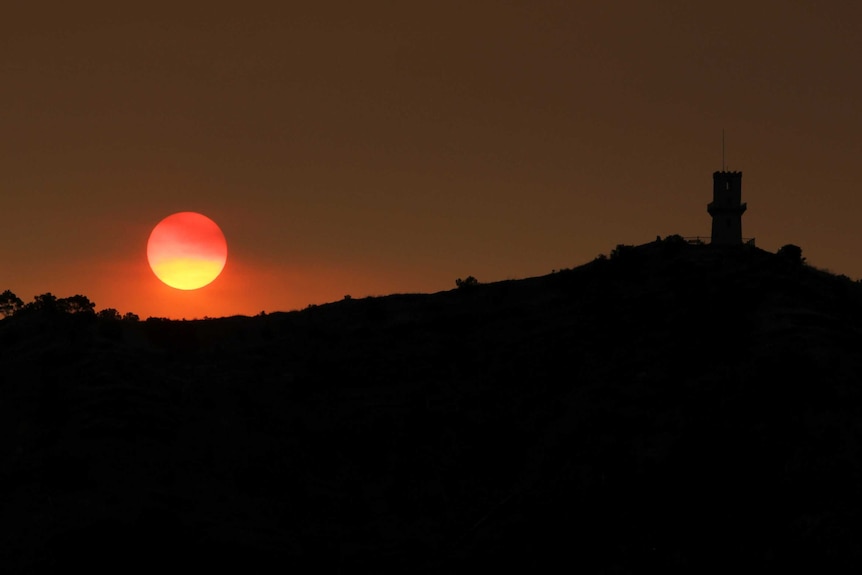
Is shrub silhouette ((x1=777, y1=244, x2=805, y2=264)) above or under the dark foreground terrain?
above

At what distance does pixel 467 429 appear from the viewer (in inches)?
3391

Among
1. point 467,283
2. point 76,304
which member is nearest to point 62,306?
point 76,304

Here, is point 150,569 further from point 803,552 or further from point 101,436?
point 803,552

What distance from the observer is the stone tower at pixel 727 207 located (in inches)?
4313

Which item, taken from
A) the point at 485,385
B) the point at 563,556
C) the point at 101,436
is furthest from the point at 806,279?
the point at 101,436

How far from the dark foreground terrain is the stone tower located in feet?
24.6

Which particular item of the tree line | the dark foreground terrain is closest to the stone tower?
the dark foreground terrain

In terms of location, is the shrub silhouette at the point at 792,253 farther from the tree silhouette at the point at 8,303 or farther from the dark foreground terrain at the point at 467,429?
the tree silhouette at the point at 8,303

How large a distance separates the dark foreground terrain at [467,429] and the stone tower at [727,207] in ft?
24.6

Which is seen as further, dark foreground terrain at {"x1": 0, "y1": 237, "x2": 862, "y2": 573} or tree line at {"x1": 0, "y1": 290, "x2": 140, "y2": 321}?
tree line at {"x1": 0, "y1": 290, "x2": 140, "y2": 321}

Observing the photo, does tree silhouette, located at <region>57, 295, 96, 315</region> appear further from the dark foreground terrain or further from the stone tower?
the stone tower

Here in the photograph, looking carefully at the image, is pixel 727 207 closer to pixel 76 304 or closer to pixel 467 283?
pixel 467 283

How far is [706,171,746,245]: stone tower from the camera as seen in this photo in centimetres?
10956

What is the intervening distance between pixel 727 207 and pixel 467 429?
122 feet
